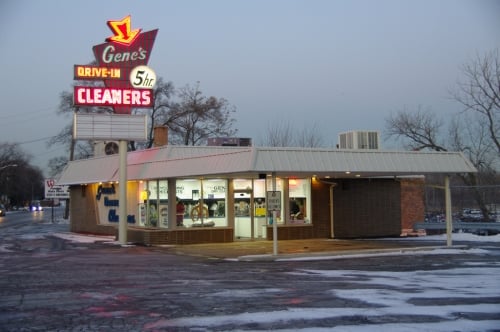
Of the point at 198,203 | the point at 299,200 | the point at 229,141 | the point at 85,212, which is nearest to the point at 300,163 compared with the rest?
the point at 198,203

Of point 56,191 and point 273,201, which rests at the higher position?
point 56,191

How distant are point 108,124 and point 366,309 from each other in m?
20.3

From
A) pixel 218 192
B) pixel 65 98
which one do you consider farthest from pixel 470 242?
pixel 65 98

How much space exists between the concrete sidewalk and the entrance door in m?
0.92

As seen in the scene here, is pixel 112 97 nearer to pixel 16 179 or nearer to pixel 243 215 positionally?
pixel 243 215


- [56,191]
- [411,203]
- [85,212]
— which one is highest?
[56,191]

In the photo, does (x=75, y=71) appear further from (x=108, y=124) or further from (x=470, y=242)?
(x=470, y=242)

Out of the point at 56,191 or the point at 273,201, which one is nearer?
the point at 273,201

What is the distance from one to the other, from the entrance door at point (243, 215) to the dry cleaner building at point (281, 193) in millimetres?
45

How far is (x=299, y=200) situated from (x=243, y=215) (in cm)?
279

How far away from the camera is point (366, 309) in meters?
10.7

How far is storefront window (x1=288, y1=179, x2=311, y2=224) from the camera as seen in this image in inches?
1142

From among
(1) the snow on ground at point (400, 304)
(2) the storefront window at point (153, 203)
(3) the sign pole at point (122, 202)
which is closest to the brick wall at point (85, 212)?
(2) the storefront window at point (153, 203)

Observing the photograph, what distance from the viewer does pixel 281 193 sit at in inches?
1122
